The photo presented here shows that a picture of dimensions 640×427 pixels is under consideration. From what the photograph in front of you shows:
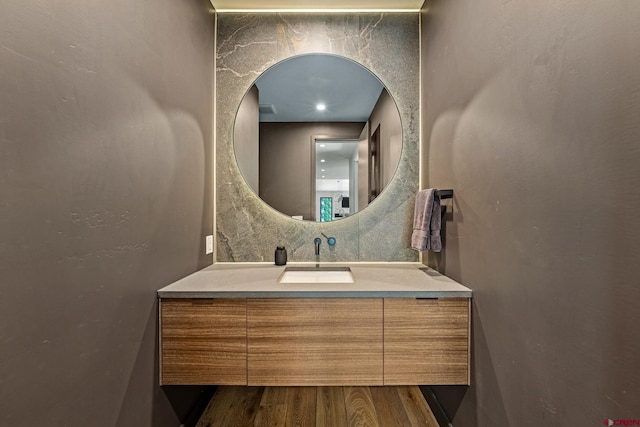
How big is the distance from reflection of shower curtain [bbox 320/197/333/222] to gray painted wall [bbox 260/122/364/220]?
0.24 feet

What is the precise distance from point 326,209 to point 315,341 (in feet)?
3.25

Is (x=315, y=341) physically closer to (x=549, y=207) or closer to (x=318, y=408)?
(x=318, y=408)

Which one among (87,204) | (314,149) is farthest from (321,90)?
(87,204)

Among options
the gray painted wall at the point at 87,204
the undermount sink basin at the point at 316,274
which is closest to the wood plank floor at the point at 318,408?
the gray painted wall at the point at 87,204

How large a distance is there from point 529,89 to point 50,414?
1730mm

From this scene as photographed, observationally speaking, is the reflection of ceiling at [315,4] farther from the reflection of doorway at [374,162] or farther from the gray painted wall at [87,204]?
the reflection of doorway at [374,162]

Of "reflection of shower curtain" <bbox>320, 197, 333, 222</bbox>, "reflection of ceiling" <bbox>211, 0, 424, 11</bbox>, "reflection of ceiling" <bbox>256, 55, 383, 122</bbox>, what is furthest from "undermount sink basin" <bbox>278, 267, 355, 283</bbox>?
"reflection of ceiling" <bbox>211, 0, 424, 11</bbox>

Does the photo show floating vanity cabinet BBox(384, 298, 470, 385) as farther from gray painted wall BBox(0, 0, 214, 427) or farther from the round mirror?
gray painted wall BBox(0, 0, 214, 427)

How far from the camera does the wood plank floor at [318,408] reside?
1.72 m

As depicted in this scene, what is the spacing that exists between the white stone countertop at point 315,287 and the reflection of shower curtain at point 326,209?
0.51m

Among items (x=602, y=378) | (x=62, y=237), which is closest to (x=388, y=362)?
(x=602, y=378)

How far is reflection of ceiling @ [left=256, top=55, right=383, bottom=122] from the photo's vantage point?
2080 millimetres

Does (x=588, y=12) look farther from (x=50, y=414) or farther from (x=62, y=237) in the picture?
(x=50, y=414)

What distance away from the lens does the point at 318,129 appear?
6.91 feet
